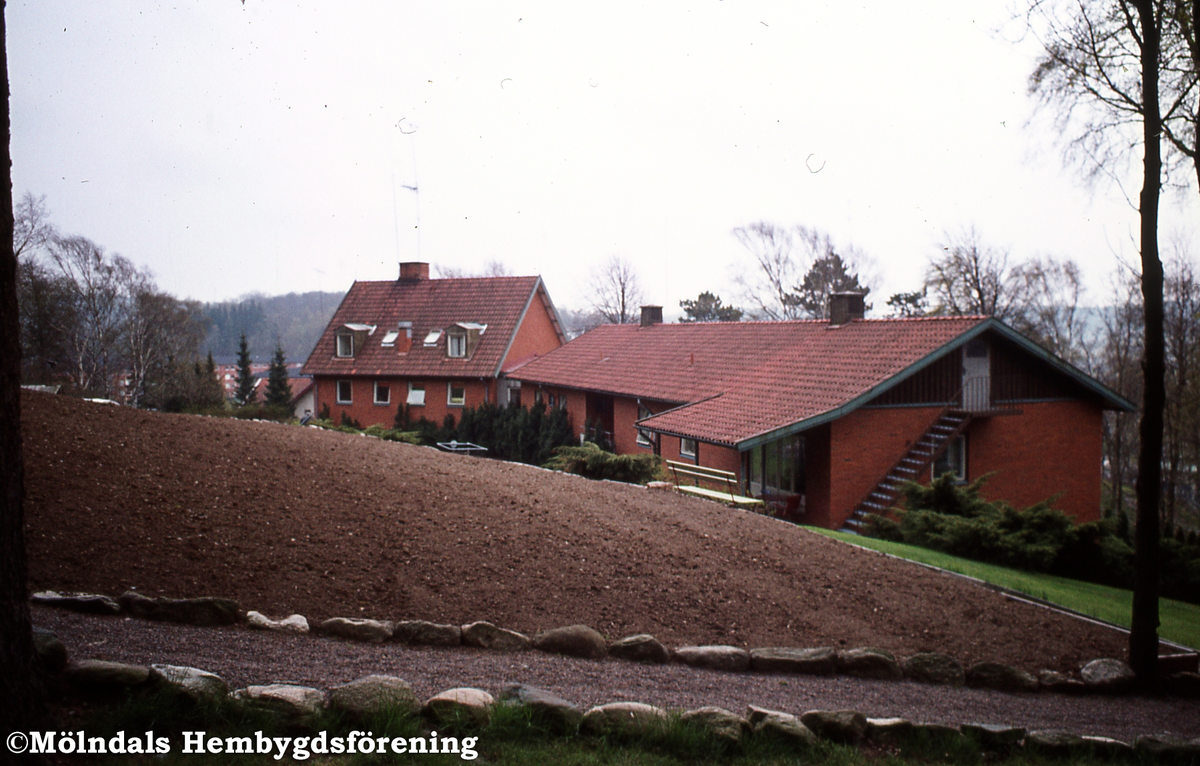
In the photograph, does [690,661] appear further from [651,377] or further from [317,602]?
[651,377]

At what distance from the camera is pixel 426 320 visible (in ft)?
138

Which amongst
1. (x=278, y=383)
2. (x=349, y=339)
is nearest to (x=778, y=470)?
(x=349, y=339)

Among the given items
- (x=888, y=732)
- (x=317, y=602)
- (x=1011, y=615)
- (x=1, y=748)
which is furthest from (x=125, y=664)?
(x=1011, y=615)

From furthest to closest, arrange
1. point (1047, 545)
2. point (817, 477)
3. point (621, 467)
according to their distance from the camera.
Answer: point (817, 477) < point (621, 467) < point (1047, 545)

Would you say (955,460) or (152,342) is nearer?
(955,460)

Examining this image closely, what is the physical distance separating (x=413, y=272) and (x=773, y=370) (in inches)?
1040

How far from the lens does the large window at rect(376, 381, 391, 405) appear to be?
40688mm

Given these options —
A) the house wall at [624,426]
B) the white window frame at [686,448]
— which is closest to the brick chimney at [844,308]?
the white window frame at [686,448]

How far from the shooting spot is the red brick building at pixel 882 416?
21.2 meters

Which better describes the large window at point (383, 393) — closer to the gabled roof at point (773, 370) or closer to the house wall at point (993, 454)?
the gabled roof at point (773, 370)

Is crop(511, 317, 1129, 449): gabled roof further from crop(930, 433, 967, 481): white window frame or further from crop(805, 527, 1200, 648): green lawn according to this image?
crop(805, 527, 1200, 648): green lawn

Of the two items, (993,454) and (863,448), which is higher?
(863,448)

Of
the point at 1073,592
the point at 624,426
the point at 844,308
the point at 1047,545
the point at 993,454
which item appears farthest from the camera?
the point at 624,426

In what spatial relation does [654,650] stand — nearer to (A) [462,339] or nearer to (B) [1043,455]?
(B) [1043,455]
